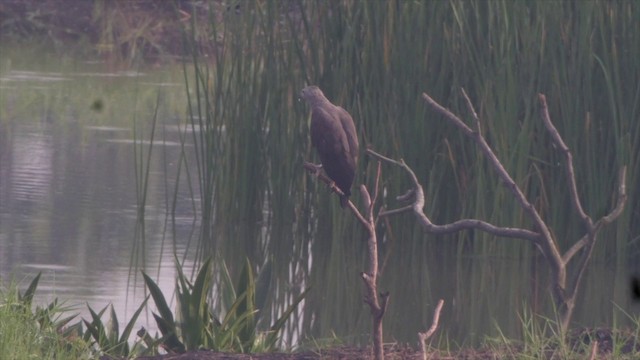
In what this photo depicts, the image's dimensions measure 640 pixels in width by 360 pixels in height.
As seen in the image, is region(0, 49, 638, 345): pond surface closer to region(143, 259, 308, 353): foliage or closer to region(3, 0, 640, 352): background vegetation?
region(3, 0, 640, 352): background vegetation

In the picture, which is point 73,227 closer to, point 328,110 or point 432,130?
point 432,130

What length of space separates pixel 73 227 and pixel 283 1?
1593 millimetres

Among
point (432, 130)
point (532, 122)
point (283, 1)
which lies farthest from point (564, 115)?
point (283, 1)

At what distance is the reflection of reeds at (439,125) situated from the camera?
6281 mm

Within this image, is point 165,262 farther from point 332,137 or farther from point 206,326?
point 206,326

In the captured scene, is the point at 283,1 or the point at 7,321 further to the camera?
the point at 283,1

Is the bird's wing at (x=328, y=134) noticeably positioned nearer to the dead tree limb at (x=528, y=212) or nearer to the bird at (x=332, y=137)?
the bird at (x=332, y=137)

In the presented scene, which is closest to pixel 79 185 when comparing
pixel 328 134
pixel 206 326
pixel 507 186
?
pixel 328 134

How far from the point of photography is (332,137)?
4645mm

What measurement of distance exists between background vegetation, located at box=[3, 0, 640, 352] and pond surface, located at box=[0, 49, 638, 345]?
0.02 m

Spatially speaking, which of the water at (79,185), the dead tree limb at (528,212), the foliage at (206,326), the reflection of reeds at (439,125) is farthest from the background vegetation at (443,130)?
the dead tree limb at (528,212)

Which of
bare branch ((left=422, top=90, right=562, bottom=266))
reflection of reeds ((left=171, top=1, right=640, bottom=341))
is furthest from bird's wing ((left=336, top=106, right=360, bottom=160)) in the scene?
reflection of reeds ((left=171, top=1, right=640, bottom=341))

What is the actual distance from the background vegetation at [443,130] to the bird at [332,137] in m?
1.27

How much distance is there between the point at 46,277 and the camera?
5.68 meters
